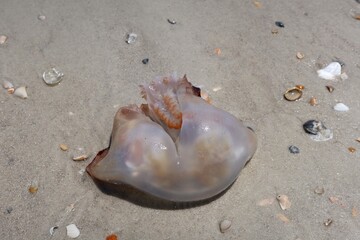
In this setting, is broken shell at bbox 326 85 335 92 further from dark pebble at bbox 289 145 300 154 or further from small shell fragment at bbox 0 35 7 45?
small shell fragment at bbox 0 35 7 45

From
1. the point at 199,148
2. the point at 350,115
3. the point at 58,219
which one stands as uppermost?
the point at 199,148

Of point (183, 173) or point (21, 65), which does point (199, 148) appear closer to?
point (183, 173)

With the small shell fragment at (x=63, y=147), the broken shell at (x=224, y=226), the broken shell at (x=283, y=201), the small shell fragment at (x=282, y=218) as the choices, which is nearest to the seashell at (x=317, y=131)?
the broken shell at (x=283, y=201)

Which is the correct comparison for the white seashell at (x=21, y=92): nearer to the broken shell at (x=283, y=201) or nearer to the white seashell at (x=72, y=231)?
the white seashell at (x=72, y=231)

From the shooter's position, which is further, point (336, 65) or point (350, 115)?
point (336, 65)

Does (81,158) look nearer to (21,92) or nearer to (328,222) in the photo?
(21,92)

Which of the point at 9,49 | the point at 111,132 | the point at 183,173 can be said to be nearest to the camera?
the point at 183,173

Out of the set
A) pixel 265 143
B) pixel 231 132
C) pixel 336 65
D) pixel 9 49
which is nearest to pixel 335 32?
pixel 336 65
